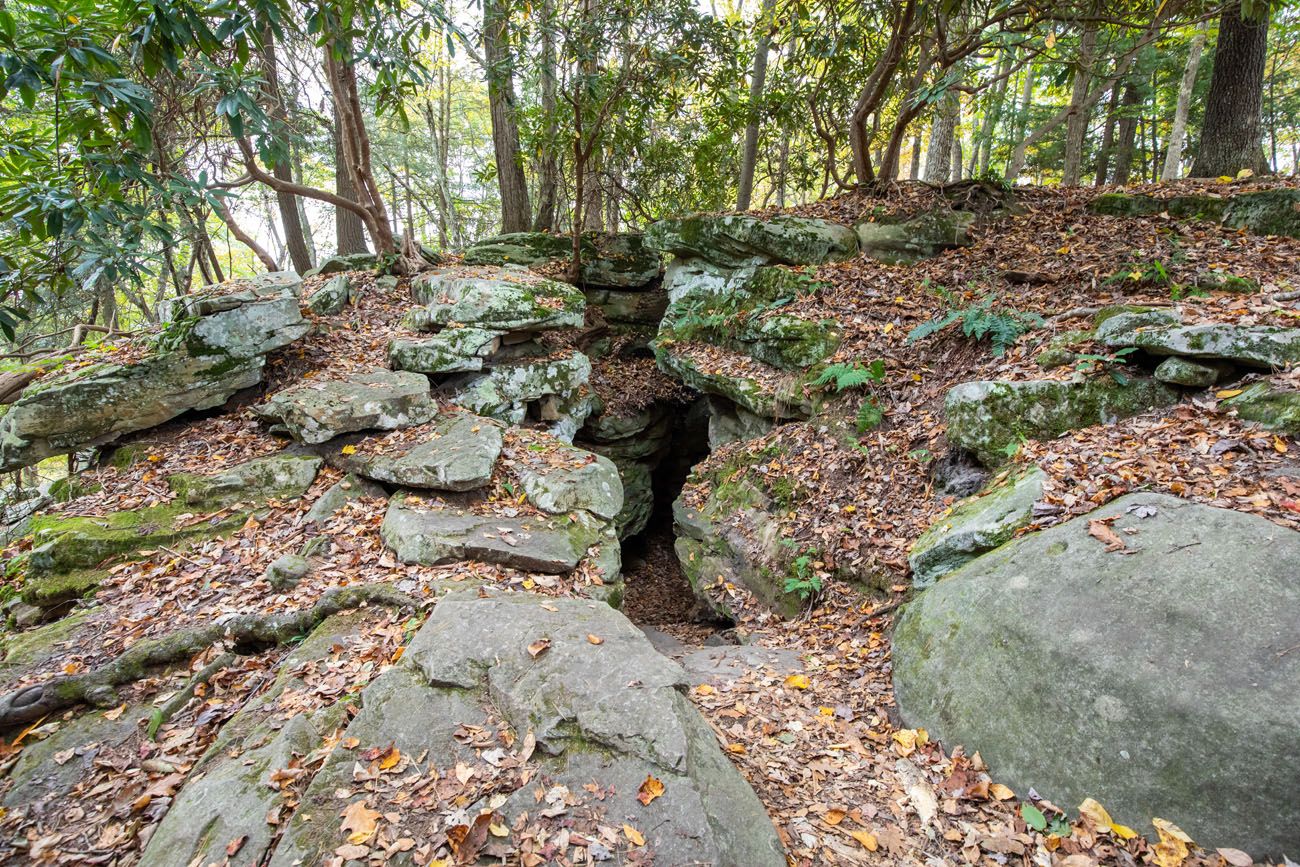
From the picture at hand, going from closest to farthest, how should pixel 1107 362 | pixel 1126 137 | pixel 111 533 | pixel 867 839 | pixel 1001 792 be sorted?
pixel 867 839 → pixel 1001 792 → pixel 111 533 → pixel 1107 362 → pixel 1126 137

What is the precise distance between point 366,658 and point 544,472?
2934 mm

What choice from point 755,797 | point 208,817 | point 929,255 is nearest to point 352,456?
point 208,817

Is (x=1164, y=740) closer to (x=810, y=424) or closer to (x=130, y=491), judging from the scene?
(x=810, y=424)

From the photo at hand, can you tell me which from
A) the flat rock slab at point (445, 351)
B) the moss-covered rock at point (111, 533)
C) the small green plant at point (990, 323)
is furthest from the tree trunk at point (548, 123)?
the moss-covered rock at point (111, 533)

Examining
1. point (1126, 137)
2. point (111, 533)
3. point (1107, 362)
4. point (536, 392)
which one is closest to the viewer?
point (111, 533)

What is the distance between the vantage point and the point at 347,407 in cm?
620

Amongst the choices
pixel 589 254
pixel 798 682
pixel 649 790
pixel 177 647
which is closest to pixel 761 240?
pixel 589 254

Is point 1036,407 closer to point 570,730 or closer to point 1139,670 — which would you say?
point 1139,670

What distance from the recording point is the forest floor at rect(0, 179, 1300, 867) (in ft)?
9.65

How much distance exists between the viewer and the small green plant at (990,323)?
241 inches

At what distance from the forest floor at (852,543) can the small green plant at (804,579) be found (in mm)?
112

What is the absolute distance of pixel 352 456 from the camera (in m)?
6.00

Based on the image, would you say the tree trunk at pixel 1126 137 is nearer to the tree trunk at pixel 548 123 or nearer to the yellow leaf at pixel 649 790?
the tree trunk at pixel 548 123

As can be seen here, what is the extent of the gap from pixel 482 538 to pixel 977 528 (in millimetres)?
4174
